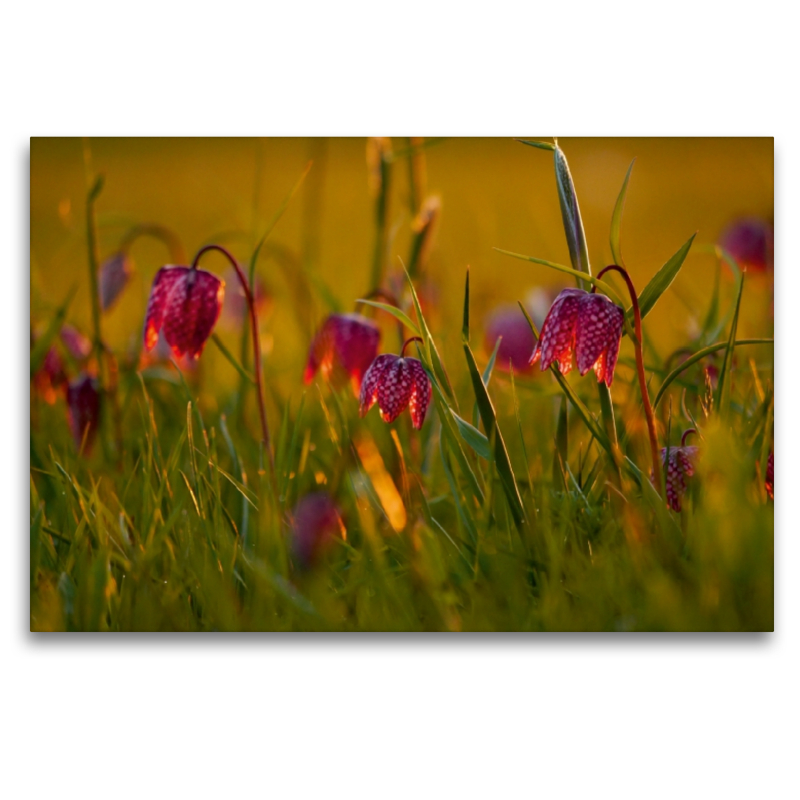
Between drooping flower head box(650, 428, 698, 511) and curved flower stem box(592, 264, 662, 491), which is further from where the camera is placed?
drooping flower head box(650, 428, 698, 511)

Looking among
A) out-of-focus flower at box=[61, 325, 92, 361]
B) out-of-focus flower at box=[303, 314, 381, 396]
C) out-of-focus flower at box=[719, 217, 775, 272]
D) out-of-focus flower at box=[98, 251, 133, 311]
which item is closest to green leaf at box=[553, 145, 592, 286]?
out-of-focus flower at box=[303, 314, 381, 396]

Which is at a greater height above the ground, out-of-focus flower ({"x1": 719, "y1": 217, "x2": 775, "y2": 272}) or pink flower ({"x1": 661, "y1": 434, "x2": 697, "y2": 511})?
out-of-focus flower ({"x1": 719, "y1": 217, "x2": 775, "y2": 272})

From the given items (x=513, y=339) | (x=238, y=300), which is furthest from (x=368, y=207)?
(x=513, y=339)

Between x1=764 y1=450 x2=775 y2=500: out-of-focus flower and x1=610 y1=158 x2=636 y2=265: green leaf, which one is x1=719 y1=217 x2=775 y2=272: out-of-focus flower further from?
x1=610 y1=158 x2=636 y2=265: green leaf

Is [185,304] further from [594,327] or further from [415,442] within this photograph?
[594,327]
